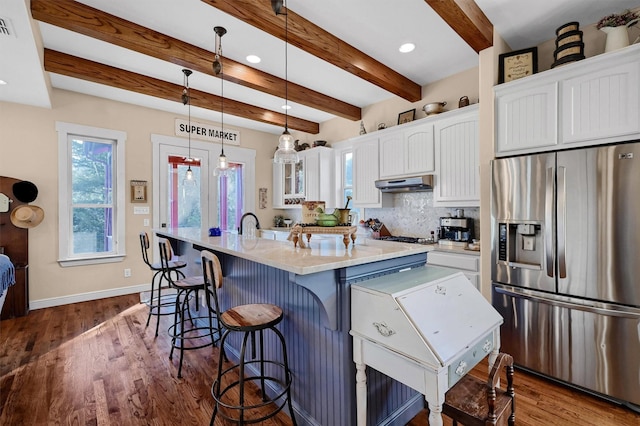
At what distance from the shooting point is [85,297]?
167 inches

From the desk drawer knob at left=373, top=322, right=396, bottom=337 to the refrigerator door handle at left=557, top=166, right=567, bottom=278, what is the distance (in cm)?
170

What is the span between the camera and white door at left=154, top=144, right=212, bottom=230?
4.88 metres

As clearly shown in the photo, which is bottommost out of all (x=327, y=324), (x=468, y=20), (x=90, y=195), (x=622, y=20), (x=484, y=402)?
(x=484, y=402)

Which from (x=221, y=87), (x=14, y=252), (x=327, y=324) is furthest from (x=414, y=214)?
(x=14, y=252)

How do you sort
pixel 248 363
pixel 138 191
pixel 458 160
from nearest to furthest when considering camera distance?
pixel 248 363 → pixel 458 160 → pixel 138 191

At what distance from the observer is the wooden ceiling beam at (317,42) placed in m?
2.18

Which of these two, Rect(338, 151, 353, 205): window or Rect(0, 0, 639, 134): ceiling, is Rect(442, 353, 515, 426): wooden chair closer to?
Rect(0, 0, 639, 134): ceiling

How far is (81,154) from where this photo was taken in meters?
4.30

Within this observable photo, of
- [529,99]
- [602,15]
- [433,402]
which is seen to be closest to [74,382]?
[433,402]

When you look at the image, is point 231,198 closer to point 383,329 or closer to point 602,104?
point 383,329

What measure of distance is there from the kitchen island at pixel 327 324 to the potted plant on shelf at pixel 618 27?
203 cm

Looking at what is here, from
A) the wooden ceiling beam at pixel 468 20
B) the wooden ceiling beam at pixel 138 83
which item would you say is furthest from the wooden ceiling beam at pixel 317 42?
the wooden ceiling beam at pixel 138 83

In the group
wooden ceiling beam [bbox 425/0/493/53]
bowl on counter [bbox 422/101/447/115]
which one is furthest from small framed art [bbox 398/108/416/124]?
wooden ceiling beam [bbox 425/0/493/53]

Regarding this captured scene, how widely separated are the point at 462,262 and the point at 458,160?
3.73 feet
